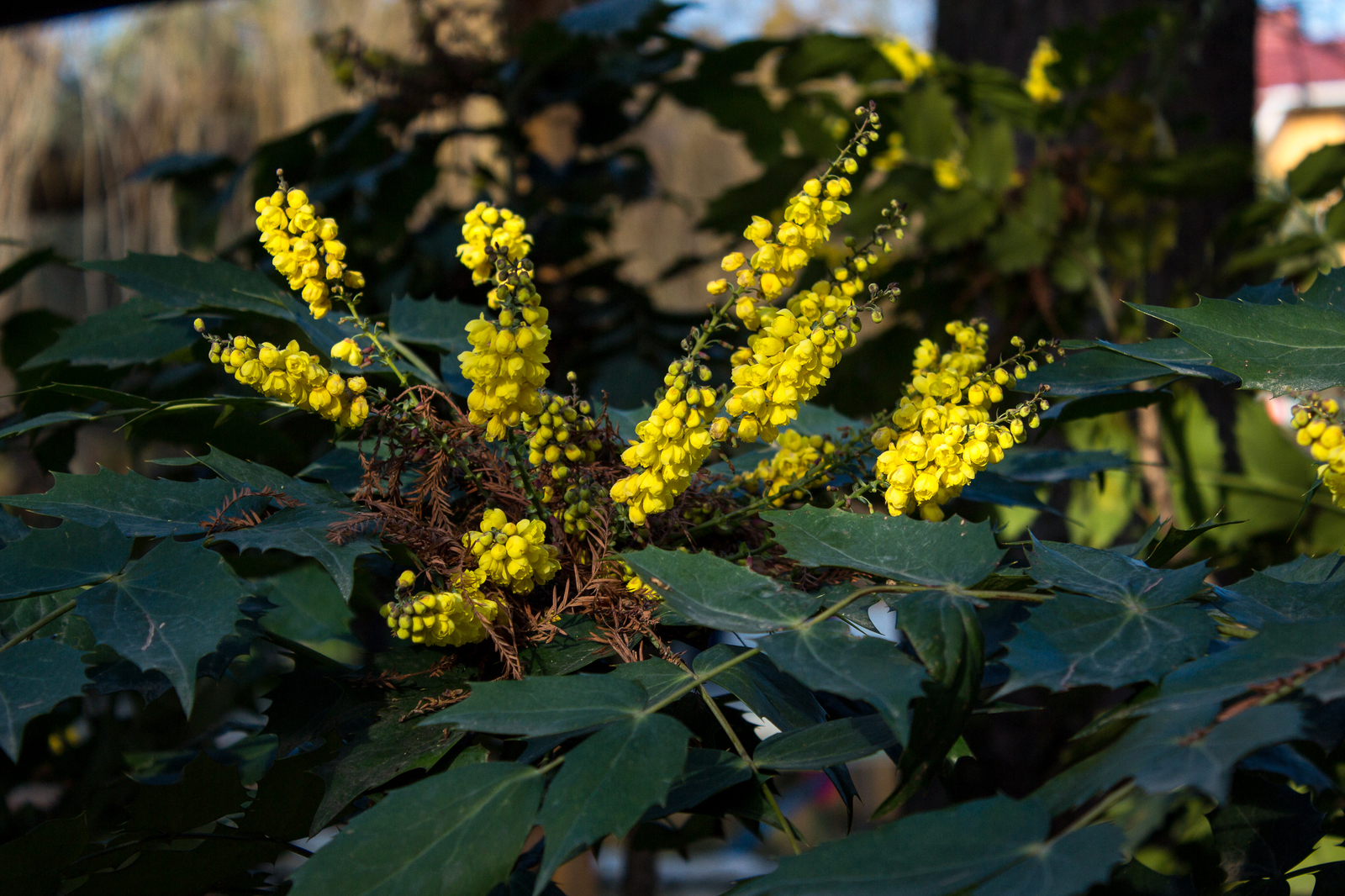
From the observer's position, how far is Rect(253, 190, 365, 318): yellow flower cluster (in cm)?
54

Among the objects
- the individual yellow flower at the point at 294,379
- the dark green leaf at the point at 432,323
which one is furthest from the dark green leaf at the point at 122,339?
the individual yellow flower at the point at 294,379

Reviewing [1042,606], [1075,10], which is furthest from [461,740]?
[1075,10]

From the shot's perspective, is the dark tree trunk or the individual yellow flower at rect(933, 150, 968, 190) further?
the dark tree trunk

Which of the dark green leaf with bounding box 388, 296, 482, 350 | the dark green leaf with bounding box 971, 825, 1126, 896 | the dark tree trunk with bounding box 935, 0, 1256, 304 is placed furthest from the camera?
the dark tree trunk with bounding box 935, 0, 1256, 304

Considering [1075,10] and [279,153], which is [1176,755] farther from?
[1075,10]

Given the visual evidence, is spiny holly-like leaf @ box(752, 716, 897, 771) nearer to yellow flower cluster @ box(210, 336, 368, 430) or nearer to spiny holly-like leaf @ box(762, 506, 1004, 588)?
spiny holly-like leaf @ box(762, 506, 1004, 588)

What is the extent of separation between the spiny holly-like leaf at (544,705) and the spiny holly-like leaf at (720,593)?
1.8 inches

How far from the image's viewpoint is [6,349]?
3.63ft

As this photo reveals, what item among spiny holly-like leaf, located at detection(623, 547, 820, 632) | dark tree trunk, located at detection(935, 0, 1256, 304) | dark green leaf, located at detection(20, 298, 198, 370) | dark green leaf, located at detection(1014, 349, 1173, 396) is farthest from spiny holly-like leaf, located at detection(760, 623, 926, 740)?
dark tree trunk, located at detection(935, 0, 1256, 304)

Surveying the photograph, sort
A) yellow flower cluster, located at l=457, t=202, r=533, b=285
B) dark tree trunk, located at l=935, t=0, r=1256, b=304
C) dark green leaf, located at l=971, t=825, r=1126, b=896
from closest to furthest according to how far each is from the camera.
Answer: dark green leaf, located at l=971, t=825, r=1126, b=896
yellow flower cluster, located at l=457, t=202, r=533, b=285
dark tree trunk, located at l=935, t=0, r=1256, b=304

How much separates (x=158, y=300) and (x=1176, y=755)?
2.36ft

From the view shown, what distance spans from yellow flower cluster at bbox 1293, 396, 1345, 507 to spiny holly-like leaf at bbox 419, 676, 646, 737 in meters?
0.37

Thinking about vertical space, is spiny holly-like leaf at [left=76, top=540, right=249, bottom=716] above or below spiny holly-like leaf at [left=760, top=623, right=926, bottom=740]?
above

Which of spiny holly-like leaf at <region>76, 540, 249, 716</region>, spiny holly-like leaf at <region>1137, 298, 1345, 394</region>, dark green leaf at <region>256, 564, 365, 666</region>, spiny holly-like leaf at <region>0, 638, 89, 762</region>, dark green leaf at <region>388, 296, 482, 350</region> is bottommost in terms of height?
dark green leaf at <region>256, 564, 365, 666</region>
